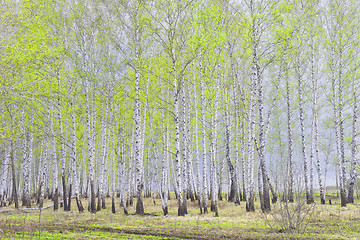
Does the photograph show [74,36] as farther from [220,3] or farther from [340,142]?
[340,142]

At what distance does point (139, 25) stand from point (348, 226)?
14358 millimetres

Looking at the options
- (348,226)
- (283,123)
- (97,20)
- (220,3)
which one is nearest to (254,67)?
(220,3)

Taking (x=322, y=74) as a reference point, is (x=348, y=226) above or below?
below

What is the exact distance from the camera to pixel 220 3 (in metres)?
17.1

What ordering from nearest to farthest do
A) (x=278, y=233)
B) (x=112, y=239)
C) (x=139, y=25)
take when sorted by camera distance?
(x=112, y=239), (x=278, y=233), (x=139, y=25)

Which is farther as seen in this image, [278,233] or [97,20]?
[97,20]

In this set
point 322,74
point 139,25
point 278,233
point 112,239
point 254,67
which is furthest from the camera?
point 322,74

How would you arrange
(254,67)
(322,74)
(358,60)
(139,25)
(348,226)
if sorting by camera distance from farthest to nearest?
(322,74), (358,60), (139,25), (254,67), (348,226)

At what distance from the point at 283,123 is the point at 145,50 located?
716 inches

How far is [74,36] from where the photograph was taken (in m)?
17.2

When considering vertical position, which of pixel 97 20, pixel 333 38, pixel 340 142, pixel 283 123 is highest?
pixel 97 20

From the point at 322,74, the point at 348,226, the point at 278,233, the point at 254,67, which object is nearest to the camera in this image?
the point at 278,233

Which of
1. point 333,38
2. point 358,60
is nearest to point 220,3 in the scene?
point 333,38

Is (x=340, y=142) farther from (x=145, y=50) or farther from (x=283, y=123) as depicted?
(x=145, y=50)
